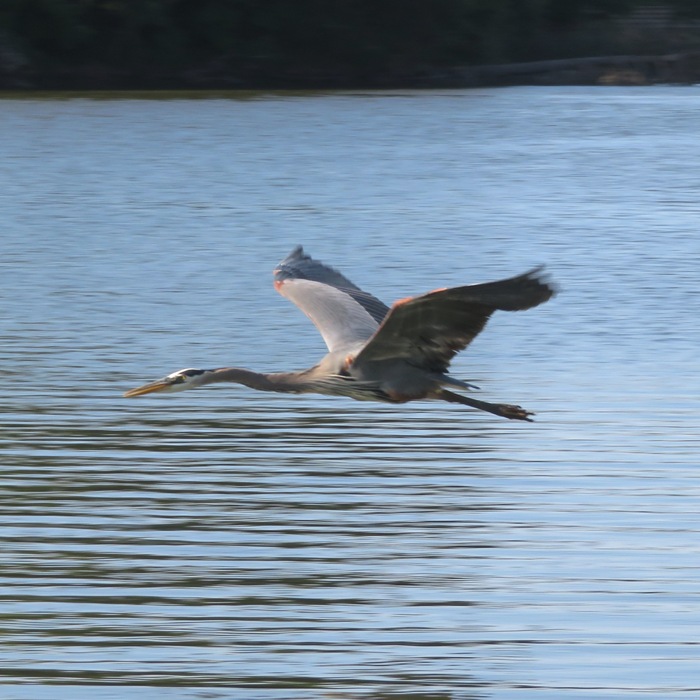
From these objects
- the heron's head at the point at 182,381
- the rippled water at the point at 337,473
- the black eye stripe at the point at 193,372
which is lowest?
the rippled water at the point at 337,473

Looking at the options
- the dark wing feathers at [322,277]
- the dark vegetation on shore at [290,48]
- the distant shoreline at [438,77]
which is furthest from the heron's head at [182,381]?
the distant shoreline at [438,77]

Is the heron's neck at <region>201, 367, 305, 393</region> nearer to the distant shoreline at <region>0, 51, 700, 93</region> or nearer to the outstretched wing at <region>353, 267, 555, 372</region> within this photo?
the outstretched wing at <region>353, 267, 555, 372</region>

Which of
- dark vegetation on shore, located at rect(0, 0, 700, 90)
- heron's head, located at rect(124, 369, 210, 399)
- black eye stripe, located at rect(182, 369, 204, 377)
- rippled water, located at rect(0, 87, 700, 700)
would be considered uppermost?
dark vegetation on shore, located at rect(0, 0, 700, 90)

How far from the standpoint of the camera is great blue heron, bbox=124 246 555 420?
5.32 m

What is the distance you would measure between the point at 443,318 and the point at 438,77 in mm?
35839

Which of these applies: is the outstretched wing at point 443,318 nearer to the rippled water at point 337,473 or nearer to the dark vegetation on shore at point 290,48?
the rippled water at point 337,473

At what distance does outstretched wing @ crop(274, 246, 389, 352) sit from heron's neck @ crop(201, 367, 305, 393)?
0.21 meters

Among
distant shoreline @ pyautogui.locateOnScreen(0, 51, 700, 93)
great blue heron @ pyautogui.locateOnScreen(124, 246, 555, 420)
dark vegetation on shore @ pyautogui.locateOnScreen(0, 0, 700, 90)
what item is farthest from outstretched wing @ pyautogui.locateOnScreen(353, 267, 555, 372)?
distant shoreline @ pyautogui.locateOnScreen(0, 51, 700, 93)

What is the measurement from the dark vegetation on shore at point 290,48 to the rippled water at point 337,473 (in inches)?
860

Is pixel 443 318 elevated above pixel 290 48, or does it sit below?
below

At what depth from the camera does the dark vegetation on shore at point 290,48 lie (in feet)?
126

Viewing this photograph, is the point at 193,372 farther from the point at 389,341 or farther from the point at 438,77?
the point at 438,77

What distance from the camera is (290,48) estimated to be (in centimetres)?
4081

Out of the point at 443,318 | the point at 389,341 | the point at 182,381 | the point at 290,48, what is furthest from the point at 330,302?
the point at 290,48
